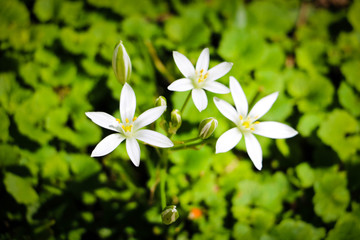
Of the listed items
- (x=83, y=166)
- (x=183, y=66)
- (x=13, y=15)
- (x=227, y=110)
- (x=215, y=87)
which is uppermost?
(x=13, y=15)

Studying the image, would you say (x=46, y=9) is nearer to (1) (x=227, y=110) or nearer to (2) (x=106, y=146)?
(2) (x=106, y=146)

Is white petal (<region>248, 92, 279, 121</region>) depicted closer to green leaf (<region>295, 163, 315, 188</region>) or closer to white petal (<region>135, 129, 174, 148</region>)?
white petal (<region>135, 129, 174, 148</region>)

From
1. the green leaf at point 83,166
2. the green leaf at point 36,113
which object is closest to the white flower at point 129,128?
the green leaf at point 83,166

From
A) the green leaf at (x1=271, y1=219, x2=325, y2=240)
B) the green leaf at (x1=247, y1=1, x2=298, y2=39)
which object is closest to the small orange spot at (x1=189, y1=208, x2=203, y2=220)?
the green leaf at (x1=271, y1=219, x2=325, y2=240)

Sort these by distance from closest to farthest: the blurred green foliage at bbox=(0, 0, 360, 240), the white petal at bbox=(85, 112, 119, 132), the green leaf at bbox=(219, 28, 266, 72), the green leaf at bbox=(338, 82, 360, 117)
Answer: the white petal at bbox=(85, 112, 119, 132)
the blurred green foliage at bbox=(0, 0, 360, 240)
the green leaf at bbox=(338, 82, 360, 117)
the green leaf at bbox=(219, 28, 266, 72)

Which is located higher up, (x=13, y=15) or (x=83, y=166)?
(x=13, y=15)

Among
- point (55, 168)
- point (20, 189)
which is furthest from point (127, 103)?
point (20, 189)
